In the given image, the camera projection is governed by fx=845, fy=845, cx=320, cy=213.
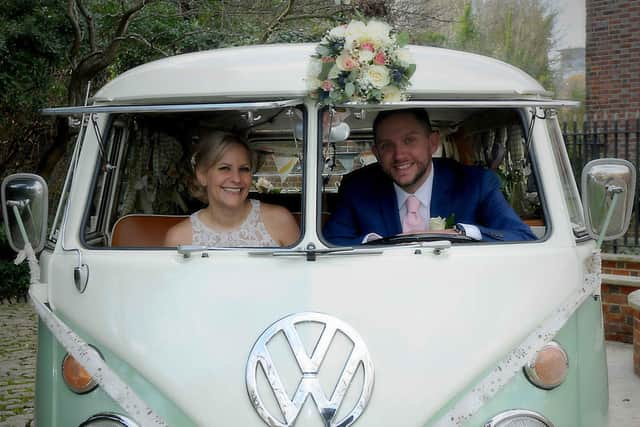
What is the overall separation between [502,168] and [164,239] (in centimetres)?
163

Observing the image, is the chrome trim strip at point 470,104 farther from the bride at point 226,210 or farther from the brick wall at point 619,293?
the brick wall at point 619,293

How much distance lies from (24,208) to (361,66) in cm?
140

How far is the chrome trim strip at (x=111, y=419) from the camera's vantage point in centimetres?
277

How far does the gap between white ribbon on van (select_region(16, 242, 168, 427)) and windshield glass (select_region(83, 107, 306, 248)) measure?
288 mm

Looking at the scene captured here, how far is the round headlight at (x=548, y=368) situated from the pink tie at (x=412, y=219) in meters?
0.92

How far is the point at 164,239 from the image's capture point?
3.84 metres

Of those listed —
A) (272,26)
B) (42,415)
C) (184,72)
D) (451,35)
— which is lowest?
(42,415)

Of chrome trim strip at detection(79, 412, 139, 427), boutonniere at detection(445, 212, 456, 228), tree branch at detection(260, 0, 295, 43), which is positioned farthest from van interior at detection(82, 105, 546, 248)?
tree branch at detection(260, 0, 295, 43)

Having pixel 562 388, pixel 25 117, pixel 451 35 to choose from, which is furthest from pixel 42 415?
pixel 451 35

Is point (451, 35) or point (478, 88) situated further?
→ point (451, 35)

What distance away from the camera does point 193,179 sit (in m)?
4.03

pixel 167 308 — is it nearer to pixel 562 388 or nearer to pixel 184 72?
pixel 184 72

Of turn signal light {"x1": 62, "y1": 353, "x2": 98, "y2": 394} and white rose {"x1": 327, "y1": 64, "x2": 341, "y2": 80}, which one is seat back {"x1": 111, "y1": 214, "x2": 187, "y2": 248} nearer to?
turn signal light {"x1": 62, "y1": 353, "x2": 98, "y2": 394}

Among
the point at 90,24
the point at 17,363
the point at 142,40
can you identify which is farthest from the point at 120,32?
the point at 17,363
